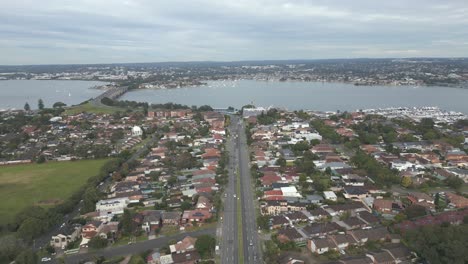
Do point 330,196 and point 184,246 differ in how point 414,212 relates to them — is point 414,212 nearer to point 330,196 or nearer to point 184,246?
point 330,196

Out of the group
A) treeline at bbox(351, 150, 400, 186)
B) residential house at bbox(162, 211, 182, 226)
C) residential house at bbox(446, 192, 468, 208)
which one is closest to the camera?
residential house at bbox(162, 211, 182, 226)

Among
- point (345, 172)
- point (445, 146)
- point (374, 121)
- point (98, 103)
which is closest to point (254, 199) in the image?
point (345, 172)

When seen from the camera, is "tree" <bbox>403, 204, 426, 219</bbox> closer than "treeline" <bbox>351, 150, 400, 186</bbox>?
Yes

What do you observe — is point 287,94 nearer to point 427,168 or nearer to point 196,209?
point 427,168

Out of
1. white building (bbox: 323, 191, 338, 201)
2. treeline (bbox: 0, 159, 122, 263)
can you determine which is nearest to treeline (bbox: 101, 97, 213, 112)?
treeline (bbox: 0, 159, 122, 263)

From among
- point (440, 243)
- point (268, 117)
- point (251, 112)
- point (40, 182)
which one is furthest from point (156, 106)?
point (440, 243)

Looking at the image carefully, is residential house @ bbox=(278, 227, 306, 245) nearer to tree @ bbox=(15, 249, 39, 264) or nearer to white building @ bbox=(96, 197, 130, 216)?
white building @ bbox=(96, 197, 130, 216)

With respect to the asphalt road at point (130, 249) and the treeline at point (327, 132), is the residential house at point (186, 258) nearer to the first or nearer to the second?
the asphalt road at point (130, 249)
